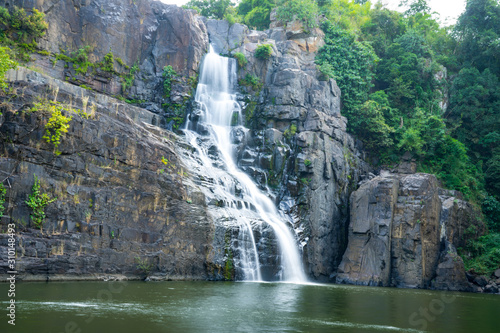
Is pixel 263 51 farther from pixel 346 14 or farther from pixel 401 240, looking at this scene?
pixel 401 240

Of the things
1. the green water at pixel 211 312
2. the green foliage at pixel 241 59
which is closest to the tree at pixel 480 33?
the green foliage at pixel 241 59

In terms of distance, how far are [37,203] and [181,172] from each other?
737cm

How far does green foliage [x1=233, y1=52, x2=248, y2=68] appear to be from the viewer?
33.7m

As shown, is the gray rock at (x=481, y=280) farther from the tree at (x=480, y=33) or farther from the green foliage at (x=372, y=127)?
the tree at (x=480, y=33)

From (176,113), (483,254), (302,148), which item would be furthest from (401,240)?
(176,113)

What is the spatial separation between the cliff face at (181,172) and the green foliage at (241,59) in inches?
27.3

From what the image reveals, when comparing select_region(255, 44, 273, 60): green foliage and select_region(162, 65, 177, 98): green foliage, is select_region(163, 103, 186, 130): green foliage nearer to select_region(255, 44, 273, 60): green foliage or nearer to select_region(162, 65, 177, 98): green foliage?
select_region(162, 65, 177, 98): green foliage

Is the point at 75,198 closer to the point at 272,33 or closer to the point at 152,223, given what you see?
the point at 152,223

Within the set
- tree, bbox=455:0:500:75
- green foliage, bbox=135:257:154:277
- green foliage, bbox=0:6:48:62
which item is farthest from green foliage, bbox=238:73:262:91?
tree, bbox=455:0:500:75

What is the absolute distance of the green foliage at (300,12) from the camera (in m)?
39.0

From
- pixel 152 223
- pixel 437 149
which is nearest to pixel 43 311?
pixel 152 223

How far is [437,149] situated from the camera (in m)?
35.7

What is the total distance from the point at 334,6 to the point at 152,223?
109ft

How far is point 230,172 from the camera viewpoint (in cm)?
2664
